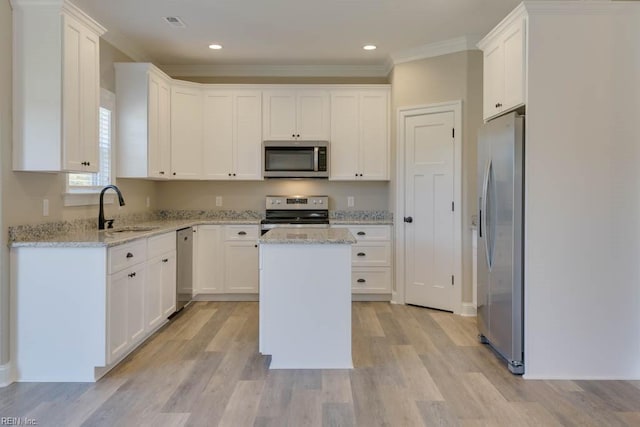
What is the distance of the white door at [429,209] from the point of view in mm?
4609

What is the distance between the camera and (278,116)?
5.22 m

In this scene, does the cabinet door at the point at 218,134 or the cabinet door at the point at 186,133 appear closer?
the cabinet door at the point at 186,133

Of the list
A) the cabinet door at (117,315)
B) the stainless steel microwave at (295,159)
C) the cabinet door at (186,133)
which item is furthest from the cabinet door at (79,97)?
the stainless steel microwave at (295,159)

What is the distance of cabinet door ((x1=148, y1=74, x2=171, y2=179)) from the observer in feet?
14.6

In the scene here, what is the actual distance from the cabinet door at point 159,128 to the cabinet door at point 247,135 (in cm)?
77

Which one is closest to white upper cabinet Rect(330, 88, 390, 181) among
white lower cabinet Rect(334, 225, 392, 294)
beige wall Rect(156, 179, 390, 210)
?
beige wall Rect(156, 179, 390, 210)

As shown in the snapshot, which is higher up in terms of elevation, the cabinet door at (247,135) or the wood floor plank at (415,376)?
the cabinet door at (247,135)

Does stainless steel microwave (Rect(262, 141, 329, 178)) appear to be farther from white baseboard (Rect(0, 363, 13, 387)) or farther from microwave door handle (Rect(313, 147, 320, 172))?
white baseboard (Rect(0, 363, 13, 387))

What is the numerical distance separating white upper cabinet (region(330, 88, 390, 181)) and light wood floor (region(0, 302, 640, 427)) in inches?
88.3

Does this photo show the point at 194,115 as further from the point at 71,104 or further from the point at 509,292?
the point at 509,292

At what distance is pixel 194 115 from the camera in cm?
517

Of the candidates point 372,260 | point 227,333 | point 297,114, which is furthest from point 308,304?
point 297,114

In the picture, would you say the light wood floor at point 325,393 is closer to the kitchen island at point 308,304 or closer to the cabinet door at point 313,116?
the kitchen island at point 308,304

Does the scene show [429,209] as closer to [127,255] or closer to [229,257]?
[229,257]
